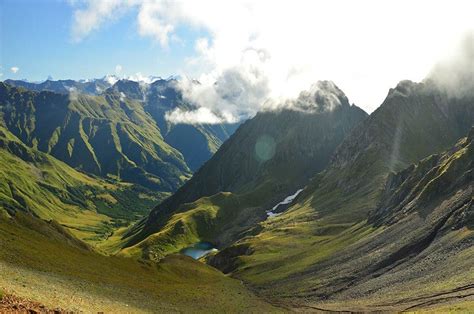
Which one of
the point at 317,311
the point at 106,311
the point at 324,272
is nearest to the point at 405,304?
the point at 317,311

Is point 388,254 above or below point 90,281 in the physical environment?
below

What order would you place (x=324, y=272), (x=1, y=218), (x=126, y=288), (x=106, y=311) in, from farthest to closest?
1. (x=324, y=272)
2. (x=1, y=218)
3. (x=126, y=288)
4. (x=106, y=311)

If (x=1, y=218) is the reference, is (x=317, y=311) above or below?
below

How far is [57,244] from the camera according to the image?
9544 centimetres

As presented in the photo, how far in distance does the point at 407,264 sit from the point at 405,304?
27.0 metres

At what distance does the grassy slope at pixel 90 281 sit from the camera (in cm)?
5569

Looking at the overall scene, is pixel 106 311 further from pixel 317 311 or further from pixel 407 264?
pixel 407 264

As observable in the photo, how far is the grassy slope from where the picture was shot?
Answer: 2192 inches

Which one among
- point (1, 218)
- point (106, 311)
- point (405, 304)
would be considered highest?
point (1, 218)

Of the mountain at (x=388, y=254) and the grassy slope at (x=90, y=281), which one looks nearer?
the grassy slope at (x=90, y=281)

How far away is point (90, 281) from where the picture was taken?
73375 mm

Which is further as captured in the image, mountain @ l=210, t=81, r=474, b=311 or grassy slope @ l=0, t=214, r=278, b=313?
mountain @ l=210, t=81, r=474, b=311

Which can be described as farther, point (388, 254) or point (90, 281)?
point (388, 254)

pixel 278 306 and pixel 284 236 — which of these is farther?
pixel 284 236
